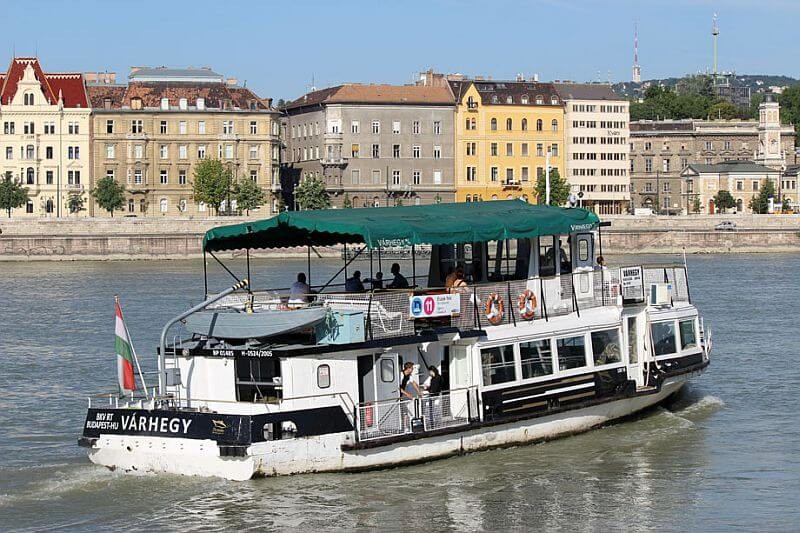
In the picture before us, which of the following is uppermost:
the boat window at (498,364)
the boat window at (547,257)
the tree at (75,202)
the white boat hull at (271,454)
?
the tree at (75,202)

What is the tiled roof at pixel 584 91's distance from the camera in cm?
13638

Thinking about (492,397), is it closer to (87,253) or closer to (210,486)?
(210,486)

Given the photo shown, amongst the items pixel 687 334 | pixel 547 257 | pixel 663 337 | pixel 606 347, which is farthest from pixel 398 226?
pixel 687 334

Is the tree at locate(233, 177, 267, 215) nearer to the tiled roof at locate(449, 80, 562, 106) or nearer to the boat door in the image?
the tiled roof at locate(449, 80, 562, 106)

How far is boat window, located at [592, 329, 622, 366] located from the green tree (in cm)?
12205

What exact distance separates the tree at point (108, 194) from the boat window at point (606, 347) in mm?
89824

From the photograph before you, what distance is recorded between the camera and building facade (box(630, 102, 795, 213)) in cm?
16338

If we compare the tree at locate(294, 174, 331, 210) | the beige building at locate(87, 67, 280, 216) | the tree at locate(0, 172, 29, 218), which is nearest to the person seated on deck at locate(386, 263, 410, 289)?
the tree at locate(0, 172, 29, 218)

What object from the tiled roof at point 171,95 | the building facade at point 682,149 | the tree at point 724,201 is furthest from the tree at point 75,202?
the building facade at point 682,149

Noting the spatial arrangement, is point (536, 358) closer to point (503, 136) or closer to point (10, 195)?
point (10, 195)

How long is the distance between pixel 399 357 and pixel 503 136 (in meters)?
108

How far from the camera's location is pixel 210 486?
2255 centimetres

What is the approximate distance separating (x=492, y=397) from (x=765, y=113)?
147397 millimetres

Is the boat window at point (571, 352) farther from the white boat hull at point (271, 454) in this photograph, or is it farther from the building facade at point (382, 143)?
the building facade at point (382, 143)
